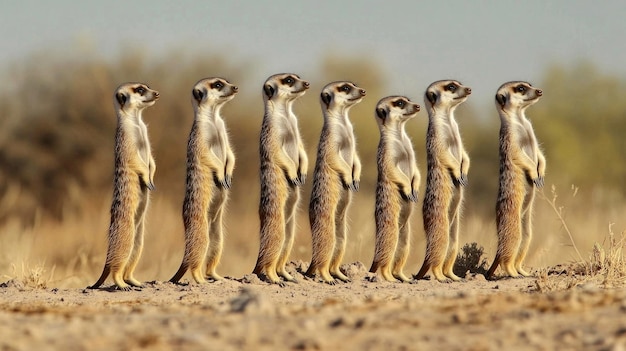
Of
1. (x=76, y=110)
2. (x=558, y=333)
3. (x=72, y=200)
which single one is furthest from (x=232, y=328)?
(x=76, y=110)

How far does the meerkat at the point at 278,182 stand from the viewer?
1184 centimetres

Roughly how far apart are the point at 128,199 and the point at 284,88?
201cm

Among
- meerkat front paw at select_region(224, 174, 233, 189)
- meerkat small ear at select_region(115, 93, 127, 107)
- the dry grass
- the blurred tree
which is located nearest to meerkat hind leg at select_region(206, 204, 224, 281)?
meerkat front paw at select_region(224, 174, 233, 189)

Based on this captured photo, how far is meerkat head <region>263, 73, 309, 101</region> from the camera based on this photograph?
12.3m

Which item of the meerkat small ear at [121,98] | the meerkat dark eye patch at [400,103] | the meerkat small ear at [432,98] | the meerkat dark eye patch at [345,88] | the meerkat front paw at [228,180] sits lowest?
the meerkat front paw at [228,180]

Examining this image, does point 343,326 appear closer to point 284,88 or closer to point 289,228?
point 289,228

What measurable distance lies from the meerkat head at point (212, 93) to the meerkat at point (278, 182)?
436mm

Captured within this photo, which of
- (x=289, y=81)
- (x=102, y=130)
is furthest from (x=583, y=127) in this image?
(x=289, y=81)

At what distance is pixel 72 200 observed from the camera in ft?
62.3

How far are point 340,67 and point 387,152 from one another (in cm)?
1191

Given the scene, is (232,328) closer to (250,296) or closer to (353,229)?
(250,296)

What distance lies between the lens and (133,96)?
11.9 metres

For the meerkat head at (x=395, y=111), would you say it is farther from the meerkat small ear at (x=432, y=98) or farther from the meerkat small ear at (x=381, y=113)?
the meerkat small ear at (x=432, y=98)

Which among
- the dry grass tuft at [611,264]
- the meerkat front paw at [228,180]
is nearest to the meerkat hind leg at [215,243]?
the meerkat front paw at [228,180]
